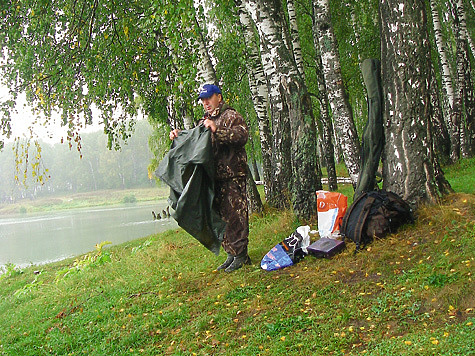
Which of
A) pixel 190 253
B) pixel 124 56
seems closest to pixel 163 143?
pixel 124 56

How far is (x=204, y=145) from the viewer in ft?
15.6

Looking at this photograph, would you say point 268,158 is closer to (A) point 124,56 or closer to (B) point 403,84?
(A) point 124,56

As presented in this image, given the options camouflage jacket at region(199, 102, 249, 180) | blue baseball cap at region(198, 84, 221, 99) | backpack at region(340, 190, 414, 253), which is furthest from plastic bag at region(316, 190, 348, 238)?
blue baseball cap at region(198, 84, 221, 99)

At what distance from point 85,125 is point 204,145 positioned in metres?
6.47

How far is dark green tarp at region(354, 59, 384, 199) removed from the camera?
212 inches

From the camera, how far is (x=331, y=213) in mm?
5379

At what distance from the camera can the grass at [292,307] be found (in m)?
3.16

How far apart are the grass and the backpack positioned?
0.13 metres

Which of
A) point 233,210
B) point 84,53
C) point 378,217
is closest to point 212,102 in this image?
point 233,210

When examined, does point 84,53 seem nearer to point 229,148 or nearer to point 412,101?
point 229,148

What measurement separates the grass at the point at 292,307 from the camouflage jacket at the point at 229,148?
1136 mm

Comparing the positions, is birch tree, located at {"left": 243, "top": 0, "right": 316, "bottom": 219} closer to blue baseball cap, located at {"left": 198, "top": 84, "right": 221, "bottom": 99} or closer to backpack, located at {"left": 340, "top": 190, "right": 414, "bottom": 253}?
backpack, located at {"left": 340, "top": 190, "right": 414, "bottom": 253}

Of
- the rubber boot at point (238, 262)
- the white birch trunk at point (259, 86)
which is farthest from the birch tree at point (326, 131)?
the rubber boot at point (238, 262)

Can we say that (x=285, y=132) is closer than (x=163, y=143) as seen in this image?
Yes
